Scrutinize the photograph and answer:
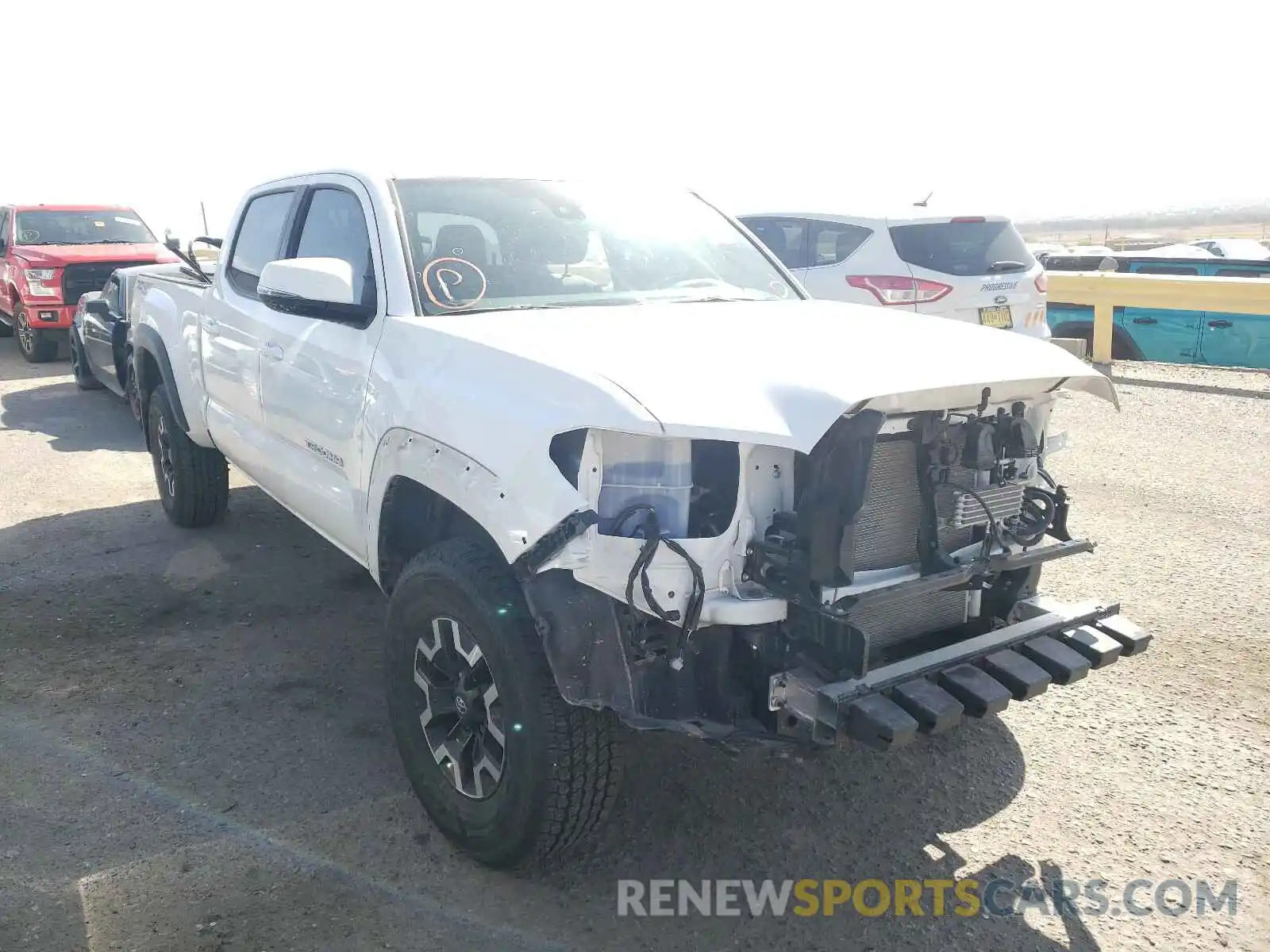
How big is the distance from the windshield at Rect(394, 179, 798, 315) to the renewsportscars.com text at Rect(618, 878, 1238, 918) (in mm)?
1929

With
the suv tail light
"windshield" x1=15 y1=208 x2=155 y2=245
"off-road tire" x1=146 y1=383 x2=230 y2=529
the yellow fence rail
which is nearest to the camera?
"off-road tire" x1=146 y1=383 x2=230 y2=529

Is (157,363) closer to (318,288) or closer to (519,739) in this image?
(318,288)

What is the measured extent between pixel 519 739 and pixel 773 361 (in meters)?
1.21

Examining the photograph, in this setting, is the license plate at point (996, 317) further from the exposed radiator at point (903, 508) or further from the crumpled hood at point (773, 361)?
the exposed radiator at point (903, 508)

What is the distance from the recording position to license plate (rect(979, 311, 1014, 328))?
862 centimetres

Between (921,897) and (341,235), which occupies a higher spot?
(341,235)

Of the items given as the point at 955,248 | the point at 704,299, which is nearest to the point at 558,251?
the point at 704,299

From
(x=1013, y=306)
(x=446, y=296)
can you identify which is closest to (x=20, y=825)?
(x=446, y=296)

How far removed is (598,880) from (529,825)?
14.5 inches

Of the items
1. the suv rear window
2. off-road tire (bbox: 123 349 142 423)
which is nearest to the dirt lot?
off-road tire (bbox: 123 349 142 423)

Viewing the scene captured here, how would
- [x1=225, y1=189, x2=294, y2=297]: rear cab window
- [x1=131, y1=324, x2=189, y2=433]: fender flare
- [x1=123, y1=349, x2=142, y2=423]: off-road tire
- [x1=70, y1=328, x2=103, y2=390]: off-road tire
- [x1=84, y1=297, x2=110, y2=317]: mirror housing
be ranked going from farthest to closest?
[x1=70, y1=328, x2=103, y2=390]: off-road tire < [x1=84, y1=297, x2=110, y2=317]: mirror housing < [x1=123, y1=349, x2=142, y2=423]: off-road tire < [x1=131, y1=324, x2=189, y2=433]: fender flare < [x1=225, y1=189, x2=294, y2=297]: rear cab window

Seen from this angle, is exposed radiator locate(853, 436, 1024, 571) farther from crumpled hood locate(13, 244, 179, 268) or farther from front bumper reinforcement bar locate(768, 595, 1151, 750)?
crumpled hood locate(13, 244, 179, 268)

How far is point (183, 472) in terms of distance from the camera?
6.05 metres

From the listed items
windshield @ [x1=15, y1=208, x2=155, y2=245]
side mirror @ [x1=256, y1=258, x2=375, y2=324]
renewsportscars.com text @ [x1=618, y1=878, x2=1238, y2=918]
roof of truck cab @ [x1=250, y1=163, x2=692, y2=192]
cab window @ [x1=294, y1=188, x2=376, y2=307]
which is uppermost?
windshield @ [x1=15, y1=208, x2=155, y2=245]
